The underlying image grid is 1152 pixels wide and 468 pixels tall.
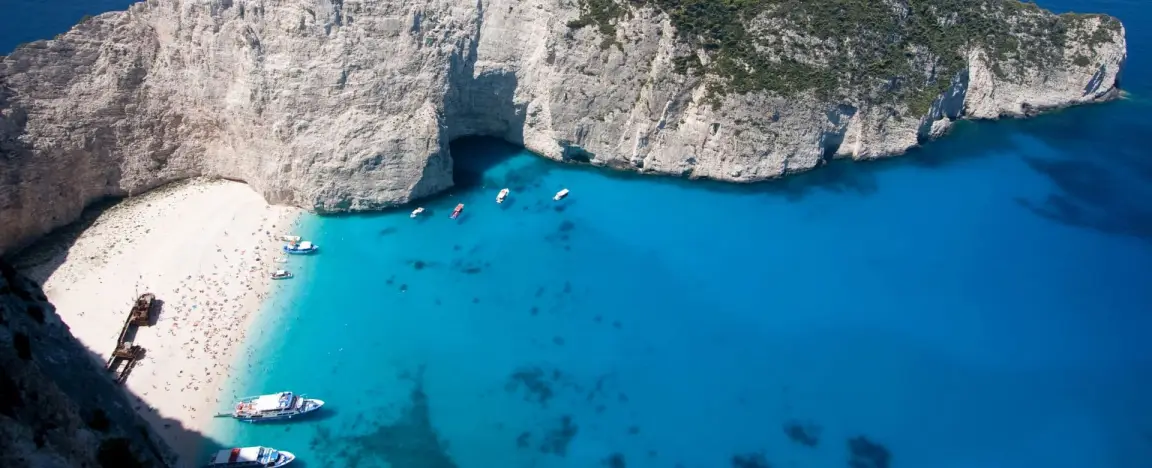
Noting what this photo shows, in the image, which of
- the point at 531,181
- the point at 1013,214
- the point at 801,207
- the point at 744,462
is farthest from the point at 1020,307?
the point at 531,181

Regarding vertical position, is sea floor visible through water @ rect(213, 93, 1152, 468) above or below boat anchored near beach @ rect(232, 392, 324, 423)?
above

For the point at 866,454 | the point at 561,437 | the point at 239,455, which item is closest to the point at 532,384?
the point at 561,437

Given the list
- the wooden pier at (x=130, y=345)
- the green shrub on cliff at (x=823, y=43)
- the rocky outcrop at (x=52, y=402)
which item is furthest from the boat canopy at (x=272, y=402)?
the green shrub on cliff at (x=823, y=43)

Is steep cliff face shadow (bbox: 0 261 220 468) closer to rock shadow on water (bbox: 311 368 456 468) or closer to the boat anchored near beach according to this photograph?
the boat anchored near beach

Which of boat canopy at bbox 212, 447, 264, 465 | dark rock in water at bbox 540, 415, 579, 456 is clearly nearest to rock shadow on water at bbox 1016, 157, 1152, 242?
dark rock in water at bbox 540, 415, 579, 456

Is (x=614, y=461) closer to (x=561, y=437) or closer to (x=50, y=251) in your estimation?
(x=561, y=437)

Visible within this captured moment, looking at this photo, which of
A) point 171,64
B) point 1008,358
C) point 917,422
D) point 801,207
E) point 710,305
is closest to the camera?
point 917,422

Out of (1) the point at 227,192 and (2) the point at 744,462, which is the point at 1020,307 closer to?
(2) the point at 744,462
